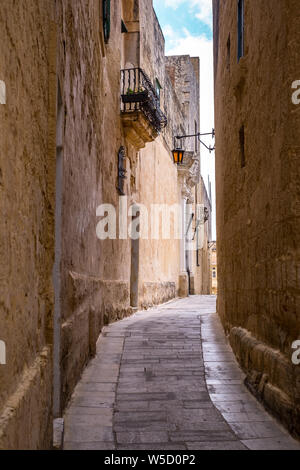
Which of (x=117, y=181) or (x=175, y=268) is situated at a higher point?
(x=117, y=181)

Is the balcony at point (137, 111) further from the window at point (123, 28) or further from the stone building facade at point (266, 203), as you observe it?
the stone building facade at point (266, 203)

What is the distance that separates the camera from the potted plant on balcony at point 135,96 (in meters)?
11.5

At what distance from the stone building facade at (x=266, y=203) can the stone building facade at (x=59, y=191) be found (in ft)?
6.34

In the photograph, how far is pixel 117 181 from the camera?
432 inches

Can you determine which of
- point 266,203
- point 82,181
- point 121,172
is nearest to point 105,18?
point 121,172

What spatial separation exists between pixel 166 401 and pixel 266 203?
7.59 feet

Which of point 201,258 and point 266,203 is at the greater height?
point 201,258

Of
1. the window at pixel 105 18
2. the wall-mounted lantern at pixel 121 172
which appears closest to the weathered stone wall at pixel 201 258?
the wall-mounted lantern at pixel 121 172

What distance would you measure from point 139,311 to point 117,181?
3744mm

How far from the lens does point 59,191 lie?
4441 mm

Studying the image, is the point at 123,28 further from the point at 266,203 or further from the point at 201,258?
the point at 201,258

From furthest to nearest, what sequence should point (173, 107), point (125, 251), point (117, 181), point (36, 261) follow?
point (173, 107) → point (125, 251) → point (117, 181) → point (36, 261)

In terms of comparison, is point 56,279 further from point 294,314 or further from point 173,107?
point 173,107

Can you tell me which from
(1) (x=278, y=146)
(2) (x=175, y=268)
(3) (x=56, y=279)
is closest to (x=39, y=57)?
(3) (x=56, y=279)
